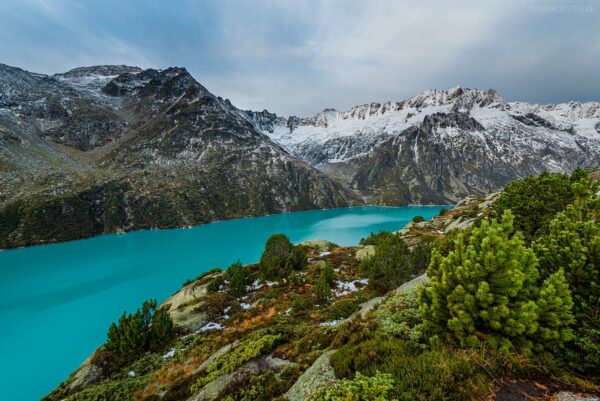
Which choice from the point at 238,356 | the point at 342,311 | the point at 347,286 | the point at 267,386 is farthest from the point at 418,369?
the point at 347,286

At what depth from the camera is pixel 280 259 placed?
40.5m

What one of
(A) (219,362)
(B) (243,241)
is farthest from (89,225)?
(A) (219,362)

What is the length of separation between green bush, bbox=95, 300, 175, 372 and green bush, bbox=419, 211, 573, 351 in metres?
22.5

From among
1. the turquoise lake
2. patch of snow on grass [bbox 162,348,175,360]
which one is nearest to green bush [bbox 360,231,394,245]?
patch of snow on grass [bbox 162,348,175,360]

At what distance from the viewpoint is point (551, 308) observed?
315 inches

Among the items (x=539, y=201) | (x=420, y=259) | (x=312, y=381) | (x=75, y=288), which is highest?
(x=539, y=201)

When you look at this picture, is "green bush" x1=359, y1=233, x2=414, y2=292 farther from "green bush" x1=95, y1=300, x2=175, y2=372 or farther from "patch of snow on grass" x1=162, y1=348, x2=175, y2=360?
"green bush" x1=95, y1=300, x2=175, y2=372

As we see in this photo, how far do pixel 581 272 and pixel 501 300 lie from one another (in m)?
3.03

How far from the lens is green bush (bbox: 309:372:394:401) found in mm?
6525

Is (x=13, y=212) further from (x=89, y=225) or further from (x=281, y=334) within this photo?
(x=281, y=334)

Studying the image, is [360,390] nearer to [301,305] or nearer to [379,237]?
[301,305]

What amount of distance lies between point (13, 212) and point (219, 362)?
17007 cm

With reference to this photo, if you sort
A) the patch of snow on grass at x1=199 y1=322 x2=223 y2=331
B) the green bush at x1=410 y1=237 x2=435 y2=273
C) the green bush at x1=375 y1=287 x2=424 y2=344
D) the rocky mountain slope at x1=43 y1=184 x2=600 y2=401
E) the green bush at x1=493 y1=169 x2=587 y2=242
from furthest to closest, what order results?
1. the green bush at x1=410 y1=237 x2=435 y2=273
2. the patch of snow on grass at x1=199 y1=322 x2=223 y2=331
3. the green bush at x1=493 y1=169 x2=587 y2=242
4. the green bush at x1=375 y1=287 x2=424 y2=344
5. the rocky mountain slope at x1=43 y1=184 x2=600 y2=401

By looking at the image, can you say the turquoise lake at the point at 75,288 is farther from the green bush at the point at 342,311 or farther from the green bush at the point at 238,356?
the green bush at the point at 342,311
